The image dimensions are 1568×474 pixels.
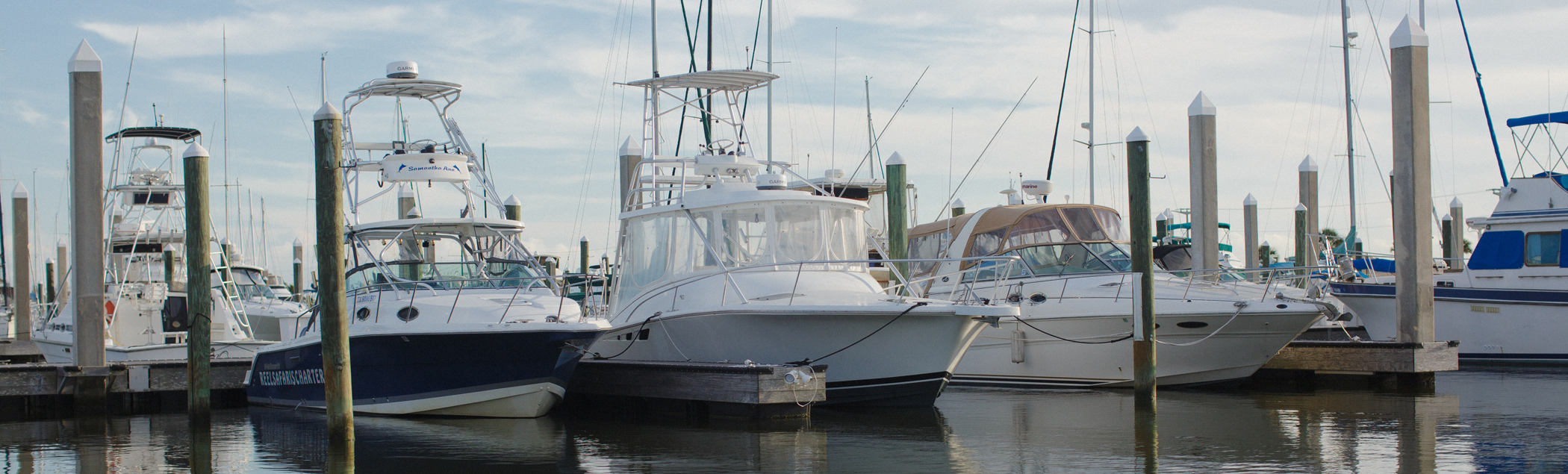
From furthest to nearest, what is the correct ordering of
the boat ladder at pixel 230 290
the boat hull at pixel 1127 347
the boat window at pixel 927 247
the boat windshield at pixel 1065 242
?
1. the boat ladder at pixel 230 290
2. the boat window at pixel 927 247
3. the boat windshield at pixel 1065 242
4. the boat hull at pixel 1127 347

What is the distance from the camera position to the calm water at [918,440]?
9.27 meters

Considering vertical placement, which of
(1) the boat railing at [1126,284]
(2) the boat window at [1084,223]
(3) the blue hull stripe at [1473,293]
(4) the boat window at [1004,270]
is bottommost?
(3) the blue hull stripe at [1473,293]

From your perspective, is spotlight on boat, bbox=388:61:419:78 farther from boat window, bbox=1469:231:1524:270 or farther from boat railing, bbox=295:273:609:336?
boat window, bbox=1469:231:1524:270

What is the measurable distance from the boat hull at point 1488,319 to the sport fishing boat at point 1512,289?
0.01m

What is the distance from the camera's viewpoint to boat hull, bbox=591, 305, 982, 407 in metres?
12.6

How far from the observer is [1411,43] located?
14.8m

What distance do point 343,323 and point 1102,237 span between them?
32.4 ft

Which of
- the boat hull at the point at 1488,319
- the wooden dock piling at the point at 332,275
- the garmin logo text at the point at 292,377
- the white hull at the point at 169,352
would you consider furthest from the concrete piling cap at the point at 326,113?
the boat hull at the point at 1488,319

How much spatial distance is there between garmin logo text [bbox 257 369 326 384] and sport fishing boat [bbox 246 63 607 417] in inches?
→ 0.6

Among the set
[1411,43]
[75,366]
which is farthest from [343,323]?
[1411,43]

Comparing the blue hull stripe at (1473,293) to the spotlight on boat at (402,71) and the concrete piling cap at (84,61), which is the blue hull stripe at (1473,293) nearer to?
the spotlight on boat at (402,71)

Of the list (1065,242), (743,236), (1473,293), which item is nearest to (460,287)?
(743,236)

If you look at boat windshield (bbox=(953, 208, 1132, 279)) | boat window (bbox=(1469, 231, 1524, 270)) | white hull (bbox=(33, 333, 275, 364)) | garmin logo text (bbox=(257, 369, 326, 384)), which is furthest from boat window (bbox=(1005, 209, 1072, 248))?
white hull (bbox=(33, 333, 275, 364))

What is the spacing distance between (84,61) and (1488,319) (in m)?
20.0
